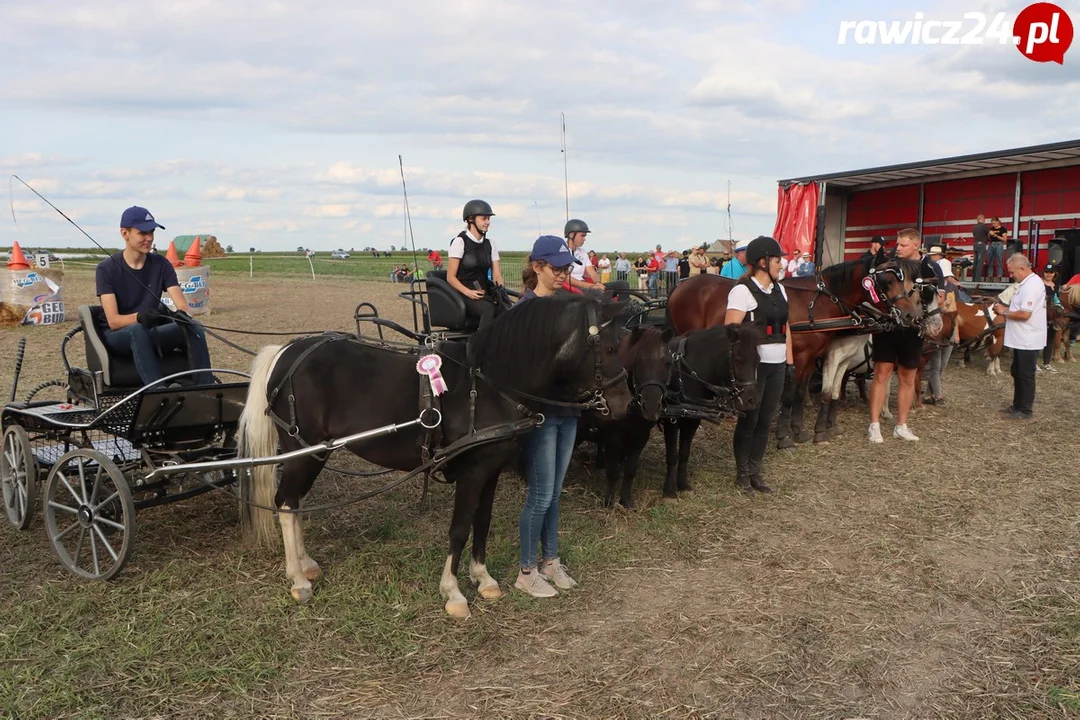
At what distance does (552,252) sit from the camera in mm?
4332

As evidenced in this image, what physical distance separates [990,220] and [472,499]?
1378 cm

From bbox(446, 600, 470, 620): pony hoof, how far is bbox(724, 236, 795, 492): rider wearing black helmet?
2788mm

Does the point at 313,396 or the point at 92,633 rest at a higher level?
the point at 313,396

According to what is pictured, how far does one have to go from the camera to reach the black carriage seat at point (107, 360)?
4.86 meters

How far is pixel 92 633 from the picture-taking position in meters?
3.86

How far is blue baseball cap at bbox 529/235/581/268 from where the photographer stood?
4.29 meters

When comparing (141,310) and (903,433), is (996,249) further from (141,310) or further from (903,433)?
(141,310)

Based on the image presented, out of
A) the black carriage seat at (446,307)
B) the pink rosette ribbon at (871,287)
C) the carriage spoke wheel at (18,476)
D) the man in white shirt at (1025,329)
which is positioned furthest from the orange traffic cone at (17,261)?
the man in white shirt at (1025,329)

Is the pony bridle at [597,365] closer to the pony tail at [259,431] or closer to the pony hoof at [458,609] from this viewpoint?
the pony hoof at [458,609]

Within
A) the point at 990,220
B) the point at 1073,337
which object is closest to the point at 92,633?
the point at 990,220

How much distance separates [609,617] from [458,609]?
85 centimetres

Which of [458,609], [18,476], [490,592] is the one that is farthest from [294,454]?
[18,476]

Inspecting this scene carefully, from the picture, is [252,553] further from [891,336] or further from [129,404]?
[891,336]

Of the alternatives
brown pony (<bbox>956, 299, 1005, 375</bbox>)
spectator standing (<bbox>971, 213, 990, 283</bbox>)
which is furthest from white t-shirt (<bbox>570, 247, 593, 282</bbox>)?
spectator standing (<bbox>971, 213, 990, 283</bbox>)
